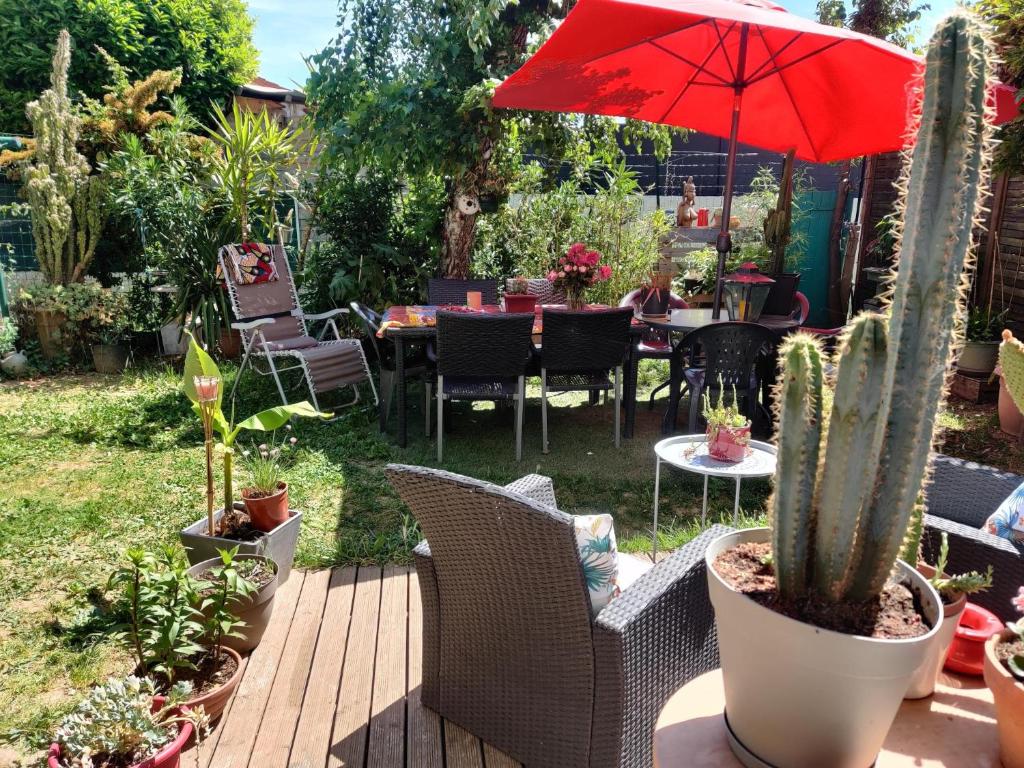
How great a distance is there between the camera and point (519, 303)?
472cm

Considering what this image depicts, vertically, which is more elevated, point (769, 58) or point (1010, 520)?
point (769, 58)

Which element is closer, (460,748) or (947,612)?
(947,612)

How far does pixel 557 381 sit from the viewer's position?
480 cm

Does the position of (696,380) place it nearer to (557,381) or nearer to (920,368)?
(557,381)

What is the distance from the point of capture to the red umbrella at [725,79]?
371 centimetres

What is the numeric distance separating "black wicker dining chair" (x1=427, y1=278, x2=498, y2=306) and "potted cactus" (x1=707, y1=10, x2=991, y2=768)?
4.92 meters

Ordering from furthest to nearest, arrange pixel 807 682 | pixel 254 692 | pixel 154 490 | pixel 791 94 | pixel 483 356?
pixel 791 94 → pixel 483 356 → pixel 154 490 → pixel 254 692 → pixel 807 682

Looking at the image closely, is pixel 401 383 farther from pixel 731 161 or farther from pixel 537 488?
pixel 731 161

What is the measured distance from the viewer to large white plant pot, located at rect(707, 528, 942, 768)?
33.1 inches

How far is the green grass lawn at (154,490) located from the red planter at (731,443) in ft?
2.20

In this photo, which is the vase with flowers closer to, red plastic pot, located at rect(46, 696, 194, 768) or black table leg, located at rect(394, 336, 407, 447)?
black table leg, located at rect(394, 336, 407, 447)

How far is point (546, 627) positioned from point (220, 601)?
1.13m

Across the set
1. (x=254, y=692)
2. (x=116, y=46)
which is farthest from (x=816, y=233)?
(x=116, y=46)

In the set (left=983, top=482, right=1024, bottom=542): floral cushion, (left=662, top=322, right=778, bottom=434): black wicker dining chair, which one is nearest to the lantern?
(left=662, top=322, right=778, bottom=434): black wicker dining chair
